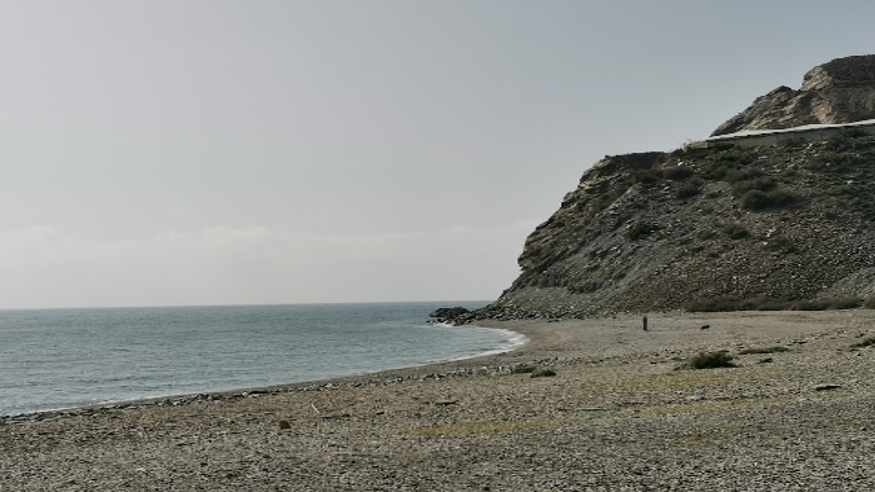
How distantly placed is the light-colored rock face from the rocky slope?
30cm

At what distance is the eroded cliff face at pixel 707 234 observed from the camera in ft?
203

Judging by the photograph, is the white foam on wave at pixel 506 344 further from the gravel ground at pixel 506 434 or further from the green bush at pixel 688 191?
the green bush at pixel 688 191

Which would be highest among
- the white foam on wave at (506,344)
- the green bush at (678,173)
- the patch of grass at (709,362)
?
the green bush at (678,173)

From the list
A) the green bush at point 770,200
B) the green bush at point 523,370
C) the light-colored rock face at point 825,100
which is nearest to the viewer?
the green bush at point 523,370

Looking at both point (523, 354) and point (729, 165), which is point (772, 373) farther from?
point (729, 165)

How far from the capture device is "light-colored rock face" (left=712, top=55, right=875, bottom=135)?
102 metres

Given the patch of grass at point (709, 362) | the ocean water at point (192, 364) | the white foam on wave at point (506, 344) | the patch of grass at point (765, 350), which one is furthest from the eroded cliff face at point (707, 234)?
the patch of grass at point (709, 362)

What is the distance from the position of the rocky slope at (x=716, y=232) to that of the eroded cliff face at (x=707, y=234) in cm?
14

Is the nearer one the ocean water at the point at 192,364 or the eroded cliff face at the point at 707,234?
the ocean water at the point at 192,364

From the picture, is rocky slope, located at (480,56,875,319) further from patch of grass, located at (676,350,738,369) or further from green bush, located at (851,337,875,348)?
patch of grass, located at (676,350,738,369)

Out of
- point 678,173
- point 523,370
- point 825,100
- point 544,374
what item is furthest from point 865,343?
point 825,100

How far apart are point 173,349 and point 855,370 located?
6098 cm

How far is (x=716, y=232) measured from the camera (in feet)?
239

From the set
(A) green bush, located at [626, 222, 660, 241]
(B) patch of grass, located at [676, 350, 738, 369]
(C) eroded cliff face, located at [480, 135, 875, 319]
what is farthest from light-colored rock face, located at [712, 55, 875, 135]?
(B) patch of grass, located at [676, 350, 738, 369]
